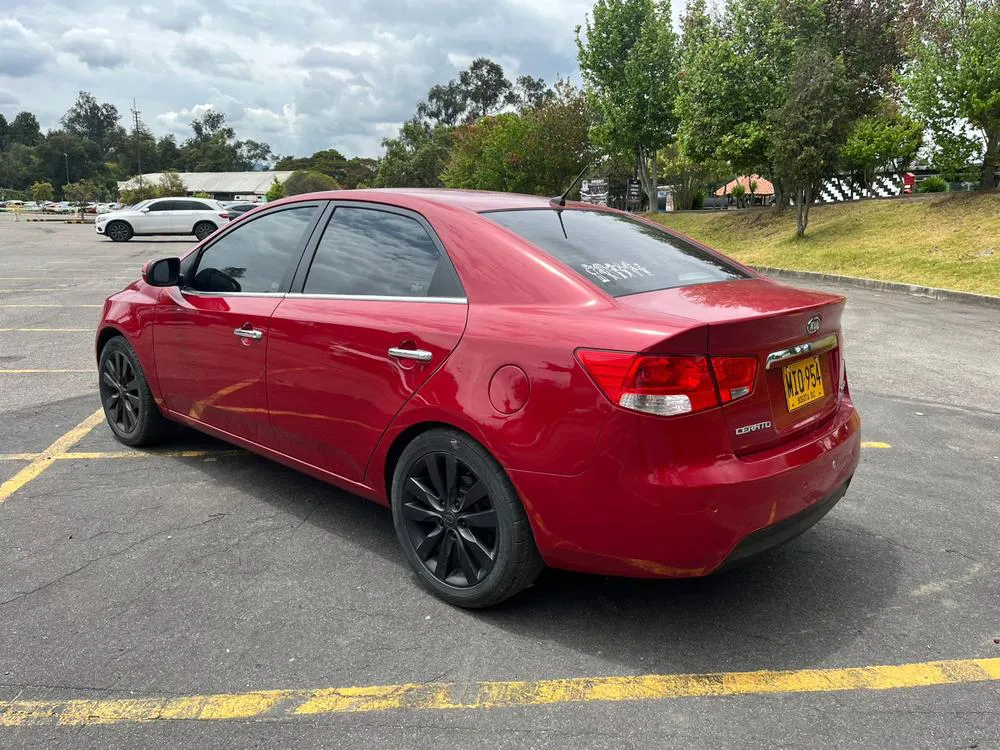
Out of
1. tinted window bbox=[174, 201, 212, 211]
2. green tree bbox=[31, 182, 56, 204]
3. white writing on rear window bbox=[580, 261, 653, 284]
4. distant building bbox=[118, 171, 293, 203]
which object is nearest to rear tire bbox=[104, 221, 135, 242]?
tinted window bbox=[174, 201, 212, 211]

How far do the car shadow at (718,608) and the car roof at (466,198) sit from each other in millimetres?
1560

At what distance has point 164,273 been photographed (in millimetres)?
4336

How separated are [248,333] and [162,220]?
2998 cm

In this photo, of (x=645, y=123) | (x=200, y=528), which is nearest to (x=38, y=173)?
(x=645, y=123)

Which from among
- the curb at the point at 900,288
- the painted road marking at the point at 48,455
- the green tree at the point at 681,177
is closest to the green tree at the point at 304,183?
the green tree at the point at 681,177

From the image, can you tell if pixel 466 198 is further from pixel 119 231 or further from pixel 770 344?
pixel 119 231

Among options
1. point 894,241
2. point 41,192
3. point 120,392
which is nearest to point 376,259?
point 120,392

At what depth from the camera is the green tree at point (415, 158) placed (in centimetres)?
8500

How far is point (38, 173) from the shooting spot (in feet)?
449

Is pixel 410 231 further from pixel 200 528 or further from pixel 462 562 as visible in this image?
pixel 200 528

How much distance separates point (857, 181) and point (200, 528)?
103 ft

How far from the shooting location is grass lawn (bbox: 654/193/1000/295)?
49.0 feet

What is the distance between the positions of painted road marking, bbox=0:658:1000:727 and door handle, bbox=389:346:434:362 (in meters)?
1.14

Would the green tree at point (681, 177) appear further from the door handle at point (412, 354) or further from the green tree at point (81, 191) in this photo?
the green tree at point (81, 191)
